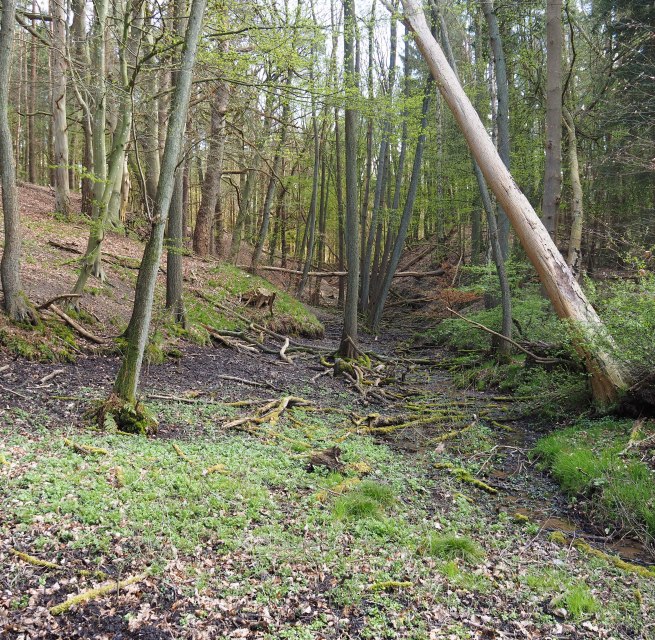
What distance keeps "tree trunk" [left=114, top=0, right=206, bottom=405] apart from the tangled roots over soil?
213mm

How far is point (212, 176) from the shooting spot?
16.0 m

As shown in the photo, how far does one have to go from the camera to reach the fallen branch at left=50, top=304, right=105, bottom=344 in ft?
26.1

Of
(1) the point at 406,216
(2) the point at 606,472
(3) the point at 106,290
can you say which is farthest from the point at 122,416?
(1) the point at 406,216

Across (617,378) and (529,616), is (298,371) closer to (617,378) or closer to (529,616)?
(617,378)

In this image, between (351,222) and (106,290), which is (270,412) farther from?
(106,290)

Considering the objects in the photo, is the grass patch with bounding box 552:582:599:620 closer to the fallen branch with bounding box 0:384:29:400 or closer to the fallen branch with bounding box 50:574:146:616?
the fallen branch with bounding box 50:574:146:616

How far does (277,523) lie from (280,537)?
A: 212 mm

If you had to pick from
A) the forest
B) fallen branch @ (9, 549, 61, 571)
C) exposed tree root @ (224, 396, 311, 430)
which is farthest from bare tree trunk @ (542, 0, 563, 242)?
fallen branch @ (9, 549, 61, 571)

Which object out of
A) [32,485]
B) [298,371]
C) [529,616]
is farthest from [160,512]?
[298,371]

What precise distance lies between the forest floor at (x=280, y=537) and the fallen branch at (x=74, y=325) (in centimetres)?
157

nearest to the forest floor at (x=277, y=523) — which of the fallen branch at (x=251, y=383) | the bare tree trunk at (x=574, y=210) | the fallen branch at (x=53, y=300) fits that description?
the fallen branch at (x=53, y=300)

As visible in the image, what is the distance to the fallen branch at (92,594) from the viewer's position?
2682 mm

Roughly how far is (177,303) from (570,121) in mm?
10113

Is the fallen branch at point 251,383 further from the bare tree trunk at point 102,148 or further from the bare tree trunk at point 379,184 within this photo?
the bare tree trunk at point 379,184
